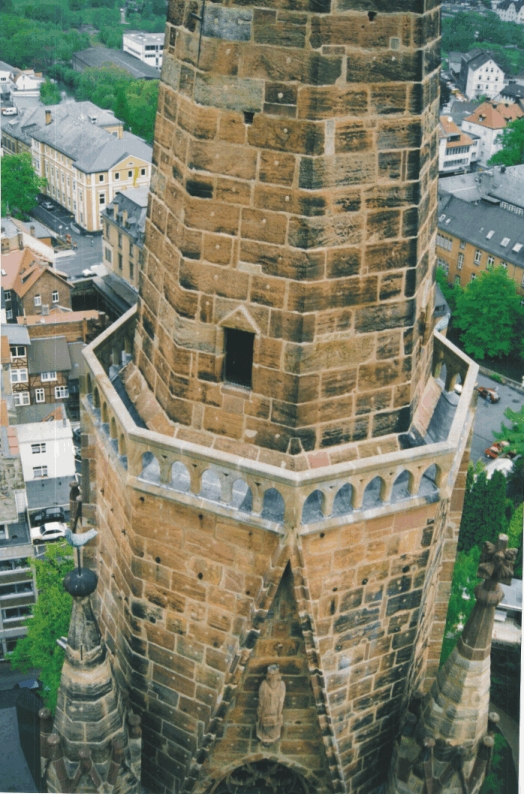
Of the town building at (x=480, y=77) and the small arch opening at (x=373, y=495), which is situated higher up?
the small arch opening at (x=373, y=495)

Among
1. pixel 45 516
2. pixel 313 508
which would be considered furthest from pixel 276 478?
pixel 45 516

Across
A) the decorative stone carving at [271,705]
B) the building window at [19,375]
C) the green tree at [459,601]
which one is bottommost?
the building window at [19,375]

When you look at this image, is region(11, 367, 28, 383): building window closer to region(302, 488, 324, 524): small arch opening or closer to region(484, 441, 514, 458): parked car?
region(484, 441, 514, 458): parked car

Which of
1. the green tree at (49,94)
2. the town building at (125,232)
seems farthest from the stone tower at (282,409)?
the green tree at (49,94)

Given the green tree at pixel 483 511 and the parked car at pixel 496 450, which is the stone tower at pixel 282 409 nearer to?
the green tree at pixel 483 511

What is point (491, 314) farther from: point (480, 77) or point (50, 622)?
point (50, 622)

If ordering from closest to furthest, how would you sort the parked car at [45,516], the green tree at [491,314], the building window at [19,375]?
the parked car at [45,516]
the building window at [19,375]
the green tree at [491,314]

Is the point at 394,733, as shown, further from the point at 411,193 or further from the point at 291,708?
the point at 411,193
